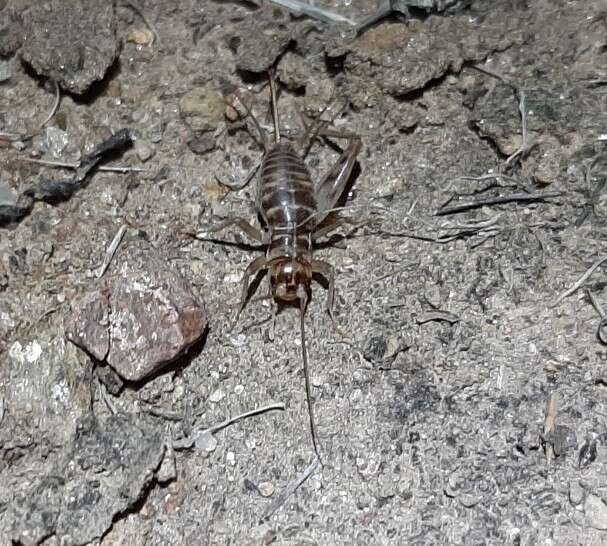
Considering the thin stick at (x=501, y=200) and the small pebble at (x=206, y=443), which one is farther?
the thin stick at (x=501, y=200)

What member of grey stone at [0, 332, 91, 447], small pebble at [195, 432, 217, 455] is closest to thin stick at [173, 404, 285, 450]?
small pebble at [195, 432, 217, 455]

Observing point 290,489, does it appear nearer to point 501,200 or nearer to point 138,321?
point 138,321

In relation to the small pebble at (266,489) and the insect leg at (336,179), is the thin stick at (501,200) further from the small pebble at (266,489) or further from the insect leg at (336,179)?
the small pebble at (266,489)

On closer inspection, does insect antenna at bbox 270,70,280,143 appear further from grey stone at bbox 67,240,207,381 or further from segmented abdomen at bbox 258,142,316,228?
grey stone at bbox 67,240,207,381

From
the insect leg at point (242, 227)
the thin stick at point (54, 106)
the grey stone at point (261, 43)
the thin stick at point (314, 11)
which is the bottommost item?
the insect leg at point (242, 227)

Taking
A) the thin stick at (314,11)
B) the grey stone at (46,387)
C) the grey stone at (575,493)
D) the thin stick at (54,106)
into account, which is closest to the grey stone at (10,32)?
the thin stick at (54,106)

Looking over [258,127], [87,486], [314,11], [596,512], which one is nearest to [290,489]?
[87,486]
